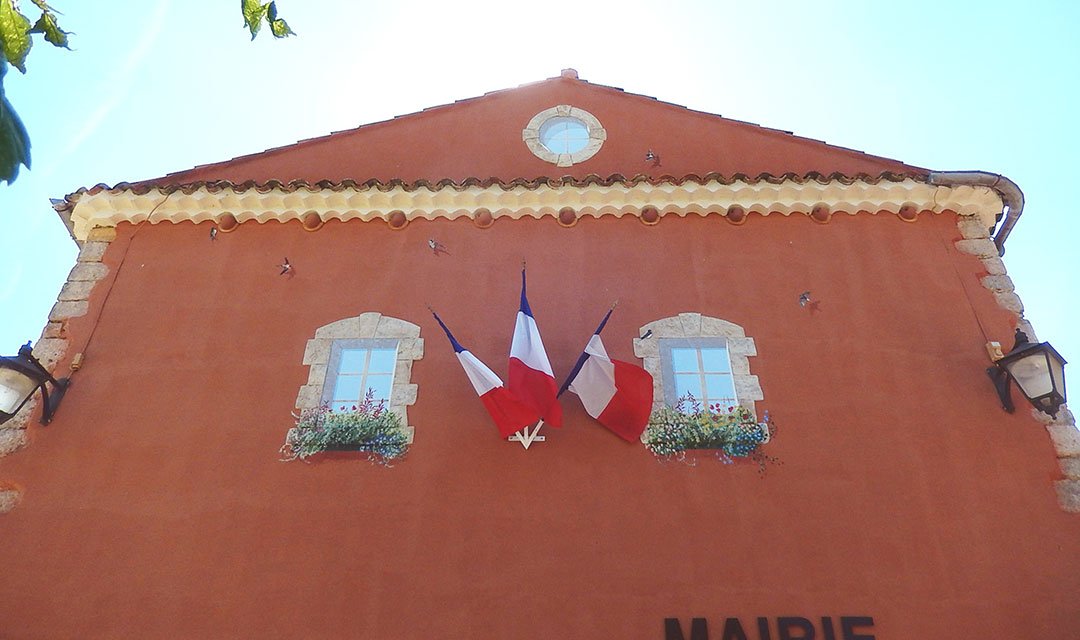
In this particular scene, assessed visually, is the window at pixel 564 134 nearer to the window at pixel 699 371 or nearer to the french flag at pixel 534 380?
the window at pixel 699 371

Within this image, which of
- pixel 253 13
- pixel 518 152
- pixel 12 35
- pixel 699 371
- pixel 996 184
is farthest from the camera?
pixel 518 152

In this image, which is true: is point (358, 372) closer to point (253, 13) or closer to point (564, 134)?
point (564, 134)

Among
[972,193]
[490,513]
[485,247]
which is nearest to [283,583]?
[490,513]

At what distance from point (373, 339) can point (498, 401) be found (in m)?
1.39

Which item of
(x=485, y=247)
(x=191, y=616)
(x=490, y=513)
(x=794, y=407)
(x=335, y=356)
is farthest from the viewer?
(x=485, y=247)

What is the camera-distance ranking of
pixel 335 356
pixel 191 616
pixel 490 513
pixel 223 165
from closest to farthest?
pixel 191 616 → pixel 490 513 → pixel 335 356 → pixel 223 165

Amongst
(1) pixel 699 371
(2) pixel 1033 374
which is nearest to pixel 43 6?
(1) pixel 699 371

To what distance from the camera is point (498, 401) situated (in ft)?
20.0

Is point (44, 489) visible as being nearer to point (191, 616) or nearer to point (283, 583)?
point (191, 616)

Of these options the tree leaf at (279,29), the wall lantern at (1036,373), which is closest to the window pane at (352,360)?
the tree leaf at (279,29)

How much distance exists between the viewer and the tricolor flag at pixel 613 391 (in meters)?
6.16

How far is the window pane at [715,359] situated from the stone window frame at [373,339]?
7.48 feet

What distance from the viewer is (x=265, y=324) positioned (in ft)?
23.0

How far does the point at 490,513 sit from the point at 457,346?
1294 mm
